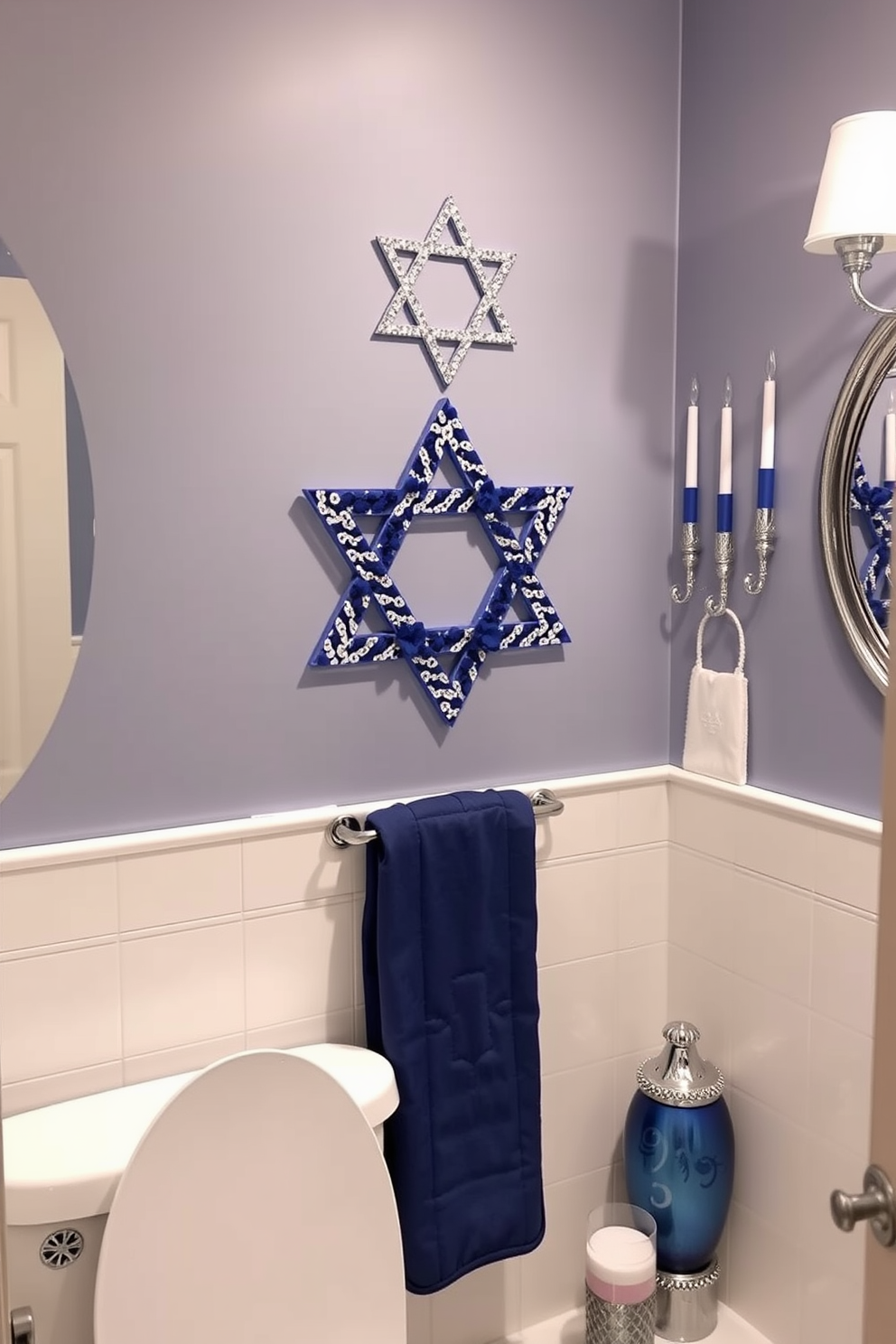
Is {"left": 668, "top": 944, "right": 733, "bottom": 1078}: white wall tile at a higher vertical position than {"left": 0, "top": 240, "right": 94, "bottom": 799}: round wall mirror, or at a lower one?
lower

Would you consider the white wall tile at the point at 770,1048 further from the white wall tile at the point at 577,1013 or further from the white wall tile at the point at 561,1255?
the white wall tile at the point at 561,1255

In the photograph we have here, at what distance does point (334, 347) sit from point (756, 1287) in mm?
1523

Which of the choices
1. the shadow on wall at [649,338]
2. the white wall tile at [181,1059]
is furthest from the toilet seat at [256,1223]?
the shadow on wall at [649,338]

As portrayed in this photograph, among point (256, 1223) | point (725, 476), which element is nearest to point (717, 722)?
point (725, 476)

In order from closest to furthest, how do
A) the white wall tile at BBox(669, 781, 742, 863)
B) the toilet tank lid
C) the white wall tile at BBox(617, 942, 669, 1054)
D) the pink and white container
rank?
the toilet tank lid → the pink and white container → the white wall tile at BBox(669, 781, 742, 863) → the white wall tile at BBox(617, 942, 669, 1054)

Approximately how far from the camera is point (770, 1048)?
70.8 inches

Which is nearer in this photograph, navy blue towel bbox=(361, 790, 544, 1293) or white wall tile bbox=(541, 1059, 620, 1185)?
navy blue towel bbox=(361, 790, 544, 1293)

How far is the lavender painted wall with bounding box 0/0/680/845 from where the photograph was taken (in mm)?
1474

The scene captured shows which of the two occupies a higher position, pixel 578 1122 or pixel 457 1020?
pixel 457 1020

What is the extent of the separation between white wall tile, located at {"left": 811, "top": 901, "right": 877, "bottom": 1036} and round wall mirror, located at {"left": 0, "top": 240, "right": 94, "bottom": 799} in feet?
3.51

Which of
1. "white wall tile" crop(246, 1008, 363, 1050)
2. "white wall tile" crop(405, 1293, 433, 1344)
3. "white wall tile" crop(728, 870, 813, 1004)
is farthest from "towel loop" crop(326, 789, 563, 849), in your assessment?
"white wall tile" crop(405, 1293, 433, 1344)

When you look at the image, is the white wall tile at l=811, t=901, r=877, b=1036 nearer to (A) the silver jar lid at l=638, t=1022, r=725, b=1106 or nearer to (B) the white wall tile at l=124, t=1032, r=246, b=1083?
(A) the silver jar lid at l=638, t=1022, r=725, b=1106

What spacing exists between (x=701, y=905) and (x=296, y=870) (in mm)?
669

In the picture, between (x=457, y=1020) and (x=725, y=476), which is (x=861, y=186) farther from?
(x=457, y=1020)
